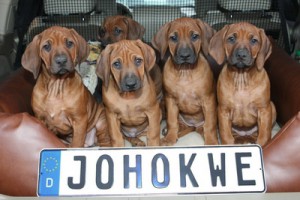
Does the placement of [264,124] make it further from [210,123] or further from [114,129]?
[114,129]

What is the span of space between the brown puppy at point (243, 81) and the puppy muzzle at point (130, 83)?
1.98 ft

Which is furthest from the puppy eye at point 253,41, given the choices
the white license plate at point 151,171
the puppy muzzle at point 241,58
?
the white license plate at point 151,171

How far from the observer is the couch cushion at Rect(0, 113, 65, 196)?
2.43 meters

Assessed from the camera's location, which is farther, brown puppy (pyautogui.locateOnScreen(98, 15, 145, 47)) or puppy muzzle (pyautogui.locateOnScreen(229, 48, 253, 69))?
brown puppy (pyautogui.locateOnScreen(98, 15, 145, 47))

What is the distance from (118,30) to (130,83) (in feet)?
4.11

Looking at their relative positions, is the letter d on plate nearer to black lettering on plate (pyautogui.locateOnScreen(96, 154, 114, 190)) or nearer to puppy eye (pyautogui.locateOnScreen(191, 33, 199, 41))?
black lettering on plate (pyautogui.locateOnScreen(96, 154, 114, 190))

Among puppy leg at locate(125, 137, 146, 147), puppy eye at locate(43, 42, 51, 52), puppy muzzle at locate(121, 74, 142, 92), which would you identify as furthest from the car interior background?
puppy muzzle at locate(121, 74, 142, 92)

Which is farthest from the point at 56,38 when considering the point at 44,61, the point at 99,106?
the point at 99,106

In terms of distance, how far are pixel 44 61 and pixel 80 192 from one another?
1.09m

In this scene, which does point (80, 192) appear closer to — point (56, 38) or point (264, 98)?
point (56, 38)

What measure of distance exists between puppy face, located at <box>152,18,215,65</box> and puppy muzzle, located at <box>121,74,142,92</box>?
407 mm

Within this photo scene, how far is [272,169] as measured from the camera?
2.33 metres

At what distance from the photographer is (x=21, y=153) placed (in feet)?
7.98

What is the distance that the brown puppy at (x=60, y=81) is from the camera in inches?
108
